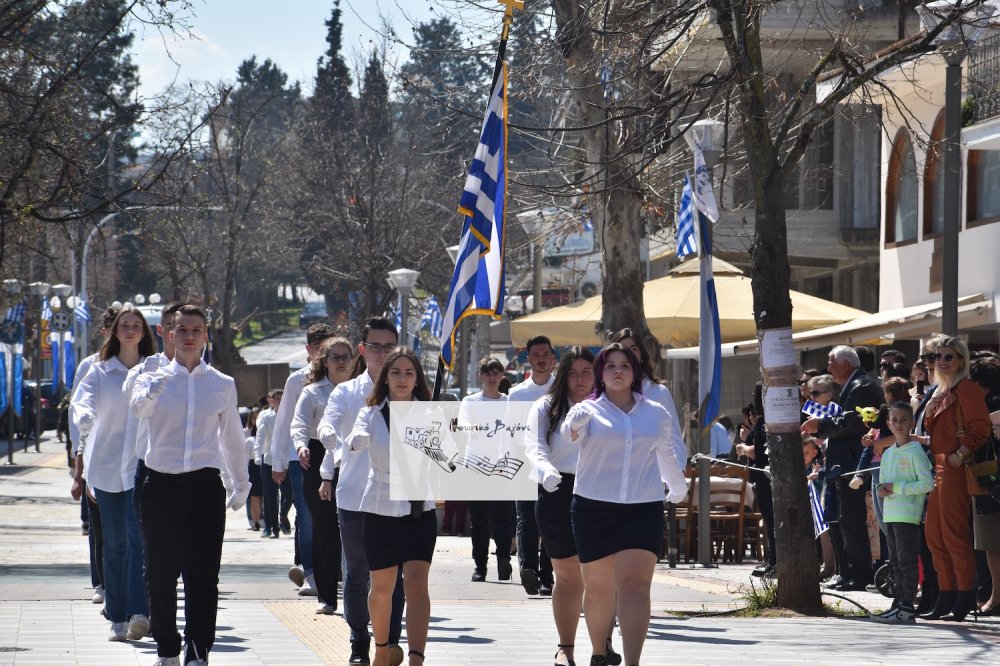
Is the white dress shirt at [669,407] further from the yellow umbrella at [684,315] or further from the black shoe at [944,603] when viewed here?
the yellow umbrella at [684,315]

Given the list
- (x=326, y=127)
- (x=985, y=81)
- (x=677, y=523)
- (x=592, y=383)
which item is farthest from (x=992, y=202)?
(x=326, y=127)

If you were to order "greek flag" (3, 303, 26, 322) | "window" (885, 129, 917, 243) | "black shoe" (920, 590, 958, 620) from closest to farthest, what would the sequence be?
"black shoe" (920, 590, 958, 620) < "window" (885, 129, 917, 243) < "greek flag" (3, 303, 26, 322)

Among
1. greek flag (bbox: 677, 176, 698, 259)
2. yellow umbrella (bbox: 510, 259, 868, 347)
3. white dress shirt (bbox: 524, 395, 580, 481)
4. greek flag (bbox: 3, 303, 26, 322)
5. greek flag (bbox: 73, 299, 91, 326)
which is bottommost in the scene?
white dress shirt (bbox: 524, 395, 580, 481)

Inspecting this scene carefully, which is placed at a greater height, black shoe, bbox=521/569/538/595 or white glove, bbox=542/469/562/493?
white glove, bbox=542/469/562/493

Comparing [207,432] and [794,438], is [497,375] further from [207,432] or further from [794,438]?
[207,432]

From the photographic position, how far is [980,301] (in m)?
19.2

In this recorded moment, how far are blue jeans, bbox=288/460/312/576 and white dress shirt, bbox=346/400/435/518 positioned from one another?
2941 mm

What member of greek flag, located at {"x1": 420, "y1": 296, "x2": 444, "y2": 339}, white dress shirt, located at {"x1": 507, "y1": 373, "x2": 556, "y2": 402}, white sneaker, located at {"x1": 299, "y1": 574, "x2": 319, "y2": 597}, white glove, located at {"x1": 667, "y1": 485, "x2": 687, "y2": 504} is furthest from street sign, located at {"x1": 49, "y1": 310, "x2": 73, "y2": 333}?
white glove, located at {"x1": 667, "y1": 485, "x2": 687, "y2": 504}

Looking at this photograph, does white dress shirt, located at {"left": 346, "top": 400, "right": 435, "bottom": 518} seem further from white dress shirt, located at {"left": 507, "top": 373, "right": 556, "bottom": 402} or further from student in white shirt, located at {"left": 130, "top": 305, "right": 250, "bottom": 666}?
white dress shirt, located at {"left": 507, "top": 373, "right": 556, "bottom": 402}

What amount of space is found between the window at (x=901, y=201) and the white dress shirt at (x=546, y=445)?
610 inches

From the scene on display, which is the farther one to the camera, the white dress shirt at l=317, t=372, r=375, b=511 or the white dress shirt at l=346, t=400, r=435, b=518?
the white dress shirt at l=317, t=372, r=375, b=511

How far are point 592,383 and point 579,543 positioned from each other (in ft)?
3.78

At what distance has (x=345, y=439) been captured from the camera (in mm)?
8547

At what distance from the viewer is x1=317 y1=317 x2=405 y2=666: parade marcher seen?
8.12m
